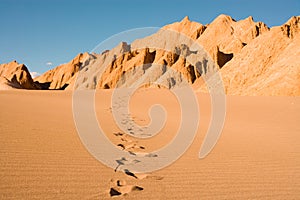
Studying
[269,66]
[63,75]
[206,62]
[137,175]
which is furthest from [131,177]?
[63,75]

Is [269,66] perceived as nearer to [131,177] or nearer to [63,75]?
[131,177]

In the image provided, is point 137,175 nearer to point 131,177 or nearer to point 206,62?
point 131,177

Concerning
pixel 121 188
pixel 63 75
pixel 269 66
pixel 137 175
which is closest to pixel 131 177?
pixel 137 175

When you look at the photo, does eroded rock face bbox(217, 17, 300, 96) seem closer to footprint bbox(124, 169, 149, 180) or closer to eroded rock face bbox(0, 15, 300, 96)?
eroded rock face bbox(0, 15, 300, 96)

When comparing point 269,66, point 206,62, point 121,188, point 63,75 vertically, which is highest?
point 63,75

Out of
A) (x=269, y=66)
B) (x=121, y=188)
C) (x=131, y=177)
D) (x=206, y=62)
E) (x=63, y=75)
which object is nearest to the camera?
(x=121, y=188)

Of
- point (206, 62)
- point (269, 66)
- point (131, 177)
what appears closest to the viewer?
point (131, 177)

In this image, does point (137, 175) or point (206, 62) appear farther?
point (206, 62)

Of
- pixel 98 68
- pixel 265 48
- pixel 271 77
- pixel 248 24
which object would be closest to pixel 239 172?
pixel 271 77

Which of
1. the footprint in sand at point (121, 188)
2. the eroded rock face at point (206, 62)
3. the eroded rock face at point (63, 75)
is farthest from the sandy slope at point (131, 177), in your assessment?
the eroded rock face at point (63, 75)

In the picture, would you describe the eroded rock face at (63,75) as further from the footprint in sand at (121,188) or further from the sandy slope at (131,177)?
the footprint in sand at (121,188)

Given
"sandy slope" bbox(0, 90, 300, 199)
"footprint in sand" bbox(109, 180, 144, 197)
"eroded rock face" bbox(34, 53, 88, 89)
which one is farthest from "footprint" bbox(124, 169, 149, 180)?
"eroded rock face" bbox(34, 53, 88, 89)

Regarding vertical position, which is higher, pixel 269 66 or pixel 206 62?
pixel 206 62

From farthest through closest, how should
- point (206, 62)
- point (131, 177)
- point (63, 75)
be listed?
1. point (63, 75)
2. point (206, 62)
3. point (131, 177)
